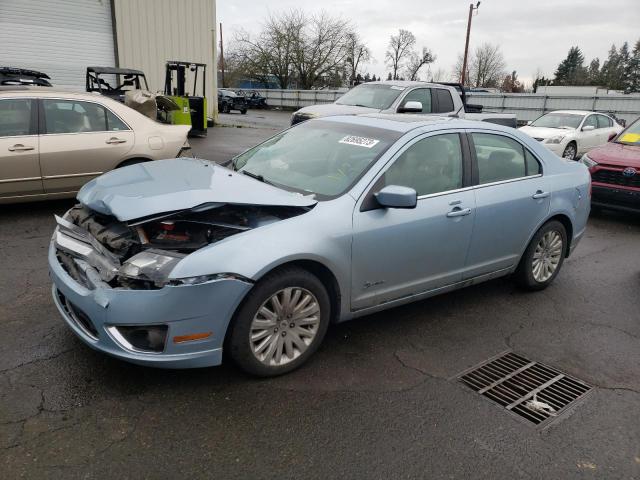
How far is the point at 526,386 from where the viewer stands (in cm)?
337

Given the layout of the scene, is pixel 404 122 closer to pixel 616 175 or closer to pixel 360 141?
pixel 360 141

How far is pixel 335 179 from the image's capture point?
365 centimetres

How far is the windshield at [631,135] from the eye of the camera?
28.5 ft

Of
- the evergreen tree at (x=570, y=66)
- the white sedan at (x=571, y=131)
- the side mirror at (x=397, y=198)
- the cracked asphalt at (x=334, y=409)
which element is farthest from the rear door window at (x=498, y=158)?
the evergreen tree at (x=570, y=66)

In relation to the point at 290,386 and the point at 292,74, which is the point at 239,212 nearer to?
the point at 290,386

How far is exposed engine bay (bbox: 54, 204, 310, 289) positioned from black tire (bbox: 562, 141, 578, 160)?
40.0ft

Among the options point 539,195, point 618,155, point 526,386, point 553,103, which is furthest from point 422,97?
point 553,103

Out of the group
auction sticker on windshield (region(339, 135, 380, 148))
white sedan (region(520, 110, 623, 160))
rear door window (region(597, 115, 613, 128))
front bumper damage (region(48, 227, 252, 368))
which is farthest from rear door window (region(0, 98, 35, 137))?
rear door window (region(597, 115, 613, 128))

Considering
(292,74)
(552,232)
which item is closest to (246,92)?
(292,74)

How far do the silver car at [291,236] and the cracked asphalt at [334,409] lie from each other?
0.95 feet

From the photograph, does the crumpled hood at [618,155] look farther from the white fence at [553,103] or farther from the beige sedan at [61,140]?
the white fence at [553,103]

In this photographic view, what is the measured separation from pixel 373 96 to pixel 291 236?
8.56 m

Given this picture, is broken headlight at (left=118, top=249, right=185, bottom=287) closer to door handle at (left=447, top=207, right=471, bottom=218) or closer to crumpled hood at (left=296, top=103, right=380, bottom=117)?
door handle at (left=447, top=207, right=471, bottom=218)

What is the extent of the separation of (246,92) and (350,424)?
40.4 meters
